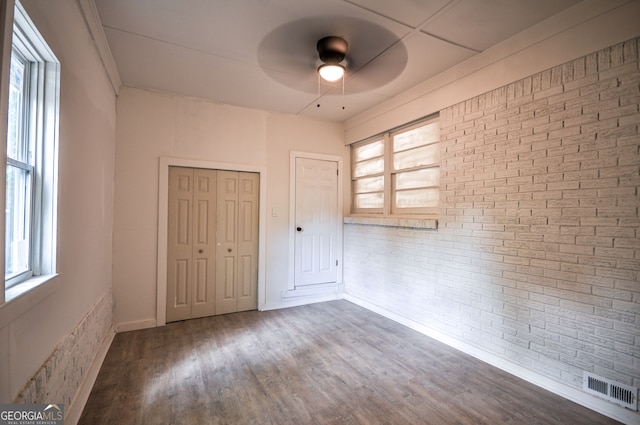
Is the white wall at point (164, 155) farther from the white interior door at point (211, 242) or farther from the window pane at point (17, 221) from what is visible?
the window pane at point (17, 221)

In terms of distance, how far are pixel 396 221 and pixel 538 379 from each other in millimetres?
2074

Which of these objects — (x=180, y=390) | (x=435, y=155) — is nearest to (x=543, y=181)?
(x=435, y=155)

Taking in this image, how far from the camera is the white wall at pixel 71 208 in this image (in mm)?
1316

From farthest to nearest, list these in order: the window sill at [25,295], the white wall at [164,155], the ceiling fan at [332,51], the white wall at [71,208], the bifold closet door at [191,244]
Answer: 1. the bifold closet door at [191,244]
2. the white wall at [164,155]
3. the ceiling fan at [332,51]
4. the white wall at [71,208]
5. the window sill at [25,295]

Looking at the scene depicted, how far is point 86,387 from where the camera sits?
2.24m

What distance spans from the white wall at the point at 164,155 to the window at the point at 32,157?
6.69 feet

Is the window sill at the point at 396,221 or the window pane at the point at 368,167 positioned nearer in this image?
the window sill at the point at 396,221

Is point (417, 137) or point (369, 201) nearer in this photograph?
point (417, 137)

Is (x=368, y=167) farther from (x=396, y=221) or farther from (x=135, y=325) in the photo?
(x=135, y=325)

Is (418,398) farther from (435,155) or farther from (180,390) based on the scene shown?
(435,155)

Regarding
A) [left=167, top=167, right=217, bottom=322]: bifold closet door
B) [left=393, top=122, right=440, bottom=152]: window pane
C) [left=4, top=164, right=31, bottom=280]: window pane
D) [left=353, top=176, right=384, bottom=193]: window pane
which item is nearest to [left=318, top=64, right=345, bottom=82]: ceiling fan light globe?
[left=393, top=122, right=440, bottom=152]: window pane

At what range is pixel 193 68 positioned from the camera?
3164mm

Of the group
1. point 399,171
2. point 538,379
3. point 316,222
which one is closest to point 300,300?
point 316,222
